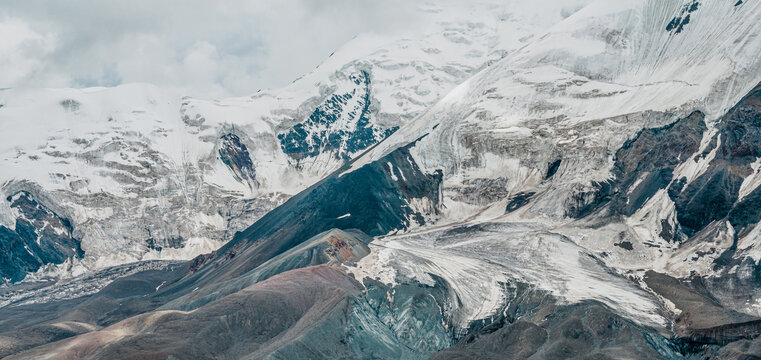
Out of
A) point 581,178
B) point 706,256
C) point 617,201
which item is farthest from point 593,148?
point 706,256

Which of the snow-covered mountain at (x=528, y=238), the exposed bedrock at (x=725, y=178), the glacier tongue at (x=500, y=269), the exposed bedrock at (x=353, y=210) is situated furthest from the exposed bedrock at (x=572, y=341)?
the exposed bedrock at (x=353, y=210)

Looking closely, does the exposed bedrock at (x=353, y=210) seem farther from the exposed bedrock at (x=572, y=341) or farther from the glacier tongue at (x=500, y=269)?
the exposed bedrock at (x=572, y=341)

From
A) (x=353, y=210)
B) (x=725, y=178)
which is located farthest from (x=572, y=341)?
(x=353, y=210)

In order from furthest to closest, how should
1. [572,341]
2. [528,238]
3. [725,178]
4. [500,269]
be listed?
[528,238]
[725,178]
[500,269]
[572,341]

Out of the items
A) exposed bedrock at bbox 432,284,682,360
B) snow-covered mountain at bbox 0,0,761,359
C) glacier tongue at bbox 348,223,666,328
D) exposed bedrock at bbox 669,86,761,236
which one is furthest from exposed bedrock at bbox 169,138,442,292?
exposed bedrock at bbox 432,284,682,360

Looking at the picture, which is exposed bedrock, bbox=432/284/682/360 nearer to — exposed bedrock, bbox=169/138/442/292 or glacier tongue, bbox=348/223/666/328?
glacier tongue, bbox=348/223/666/328

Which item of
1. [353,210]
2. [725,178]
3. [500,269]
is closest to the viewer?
[500,269]

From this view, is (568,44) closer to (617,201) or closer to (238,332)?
(617,201)

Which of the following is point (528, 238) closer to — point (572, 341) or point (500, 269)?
point (500, 269)

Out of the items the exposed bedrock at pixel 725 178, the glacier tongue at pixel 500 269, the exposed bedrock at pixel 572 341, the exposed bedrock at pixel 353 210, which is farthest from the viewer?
the exposed bedrock at pixel 353 210
